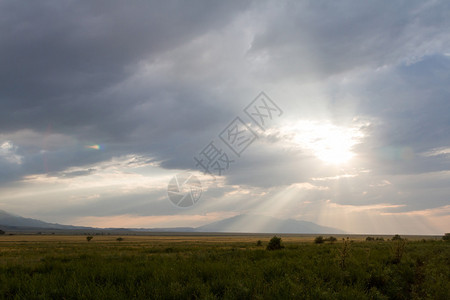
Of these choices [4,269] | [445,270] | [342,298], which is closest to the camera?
[342,298]

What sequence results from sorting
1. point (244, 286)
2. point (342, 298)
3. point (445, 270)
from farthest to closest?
point (445, 270)
point (244, 286)
point (342, 298)

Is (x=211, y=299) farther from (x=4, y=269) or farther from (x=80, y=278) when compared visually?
(x=4, y=269)

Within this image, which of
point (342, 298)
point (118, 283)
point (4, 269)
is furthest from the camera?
point (4, 269)

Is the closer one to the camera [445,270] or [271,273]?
[271,273]

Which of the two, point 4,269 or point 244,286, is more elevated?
point 244,286

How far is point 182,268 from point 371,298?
645 centimetres

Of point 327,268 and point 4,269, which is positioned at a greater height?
point 327,268

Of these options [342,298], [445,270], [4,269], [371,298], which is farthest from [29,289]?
[445,270]

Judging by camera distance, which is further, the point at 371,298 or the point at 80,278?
the point at 80,278

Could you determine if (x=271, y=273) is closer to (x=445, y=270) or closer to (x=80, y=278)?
(x=80, y=278)

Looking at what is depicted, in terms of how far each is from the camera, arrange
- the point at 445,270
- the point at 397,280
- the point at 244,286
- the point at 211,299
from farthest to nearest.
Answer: the point at 445,270
the point at 397,280
the point at 244,286
the point at 211,299

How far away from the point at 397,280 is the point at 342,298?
4.33 metres

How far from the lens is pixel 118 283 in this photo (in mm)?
9438

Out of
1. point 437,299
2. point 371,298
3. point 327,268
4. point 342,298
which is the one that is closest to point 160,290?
point 342,298
